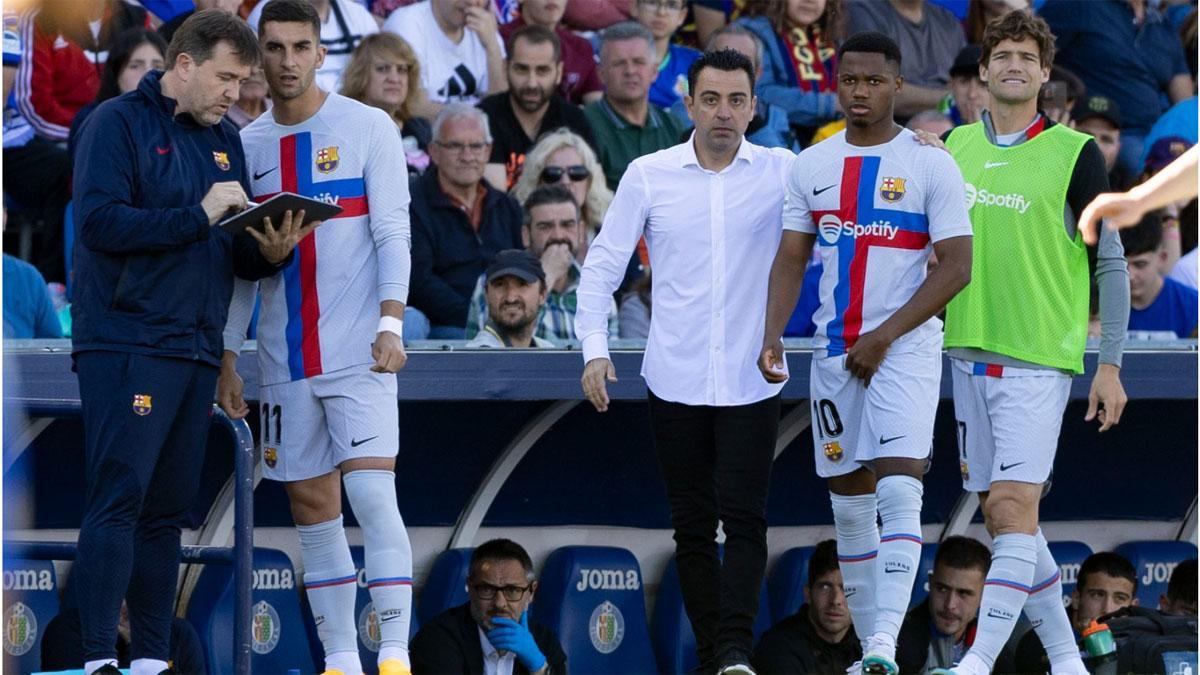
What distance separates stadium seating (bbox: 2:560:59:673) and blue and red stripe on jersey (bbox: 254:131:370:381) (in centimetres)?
176

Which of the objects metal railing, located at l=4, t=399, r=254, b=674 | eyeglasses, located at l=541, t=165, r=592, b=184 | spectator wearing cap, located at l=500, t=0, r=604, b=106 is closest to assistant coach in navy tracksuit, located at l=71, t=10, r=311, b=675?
metal railing, located at l=4, t=399, r=254, b=674

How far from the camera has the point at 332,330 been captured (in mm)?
6082

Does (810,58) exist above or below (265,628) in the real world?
above

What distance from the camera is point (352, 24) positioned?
9398mm

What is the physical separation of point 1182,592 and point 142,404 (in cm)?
515

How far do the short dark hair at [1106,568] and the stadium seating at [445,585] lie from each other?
108 inches

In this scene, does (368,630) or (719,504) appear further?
(368,630)

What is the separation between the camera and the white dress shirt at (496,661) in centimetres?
742

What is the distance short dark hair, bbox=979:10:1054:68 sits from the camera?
20.9ft

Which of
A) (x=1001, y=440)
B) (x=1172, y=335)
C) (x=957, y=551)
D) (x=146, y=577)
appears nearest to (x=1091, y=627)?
(x=957, y=551)

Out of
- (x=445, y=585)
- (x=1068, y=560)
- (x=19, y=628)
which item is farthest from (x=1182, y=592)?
(x=19, y=628)

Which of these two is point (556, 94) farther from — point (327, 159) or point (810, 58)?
point (327, 159)

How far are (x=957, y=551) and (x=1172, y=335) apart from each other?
63.9 inches

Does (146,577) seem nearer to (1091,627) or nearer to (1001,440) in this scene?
(1001,440)
